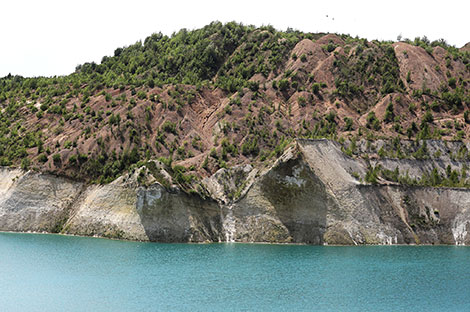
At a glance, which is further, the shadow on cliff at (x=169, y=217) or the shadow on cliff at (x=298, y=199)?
the shadow on cliff at (x=298, y=199)

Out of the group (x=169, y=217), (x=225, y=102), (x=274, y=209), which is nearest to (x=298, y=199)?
(x=274, y=209)

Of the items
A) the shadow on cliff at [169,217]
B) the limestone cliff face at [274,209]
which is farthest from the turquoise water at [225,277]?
the limestone cliff face at [274,209]

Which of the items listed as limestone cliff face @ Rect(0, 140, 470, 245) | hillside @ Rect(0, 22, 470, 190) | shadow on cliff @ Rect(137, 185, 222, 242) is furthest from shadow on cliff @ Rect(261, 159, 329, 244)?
shadow on cliff @ Rect(137, 185, 222, 242)

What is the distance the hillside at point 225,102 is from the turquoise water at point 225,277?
14.6 meters

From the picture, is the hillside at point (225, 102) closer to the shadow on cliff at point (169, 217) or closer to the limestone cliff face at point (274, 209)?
the shadow on cliff at point (169, 217)

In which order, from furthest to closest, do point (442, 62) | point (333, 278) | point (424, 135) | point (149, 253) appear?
point (442, 62)
point (424, 135)
point (149, 253)
point (333, 278)

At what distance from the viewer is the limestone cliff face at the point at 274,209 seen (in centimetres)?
6694

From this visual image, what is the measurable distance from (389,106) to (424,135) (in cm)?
985

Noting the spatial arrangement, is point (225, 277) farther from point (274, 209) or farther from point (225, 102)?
point (225, 102)

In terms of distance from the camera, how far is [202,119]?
9256 cm

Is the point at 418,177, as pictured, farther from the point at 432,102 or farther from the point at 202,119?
the point at 202,119

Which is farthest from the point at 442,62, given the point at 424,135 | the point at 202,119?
the point at 202,119

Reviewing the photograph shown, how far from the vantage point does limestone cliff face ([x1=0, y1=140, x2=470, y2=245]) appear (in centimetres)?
6694

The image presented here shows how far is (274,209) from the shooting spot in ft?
224
